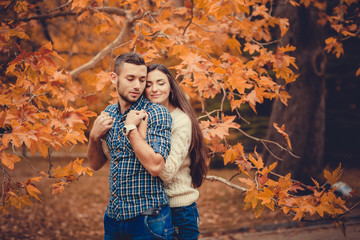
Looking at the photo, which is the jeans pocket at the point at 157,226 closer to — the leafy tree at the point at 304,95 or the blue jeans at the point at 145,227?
the blue jeans at the point at 145,227

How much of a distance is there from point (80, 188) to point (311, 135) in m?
6.55

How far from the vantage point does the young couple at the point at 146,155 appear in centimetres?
189

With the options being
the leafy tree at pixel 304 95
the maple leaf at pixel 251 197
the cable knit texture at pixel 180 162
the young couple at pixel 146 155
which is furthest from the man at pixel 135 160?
the leafy tree at pixel 304 95

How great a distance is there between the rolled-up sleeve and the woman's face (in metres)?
0.31

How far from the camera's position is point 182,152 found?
6.95 feet

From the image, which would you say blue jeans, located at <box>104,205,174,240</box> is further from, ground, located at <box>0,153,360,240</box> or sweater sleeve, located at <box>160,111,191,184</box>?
ground, located at <box>0,153,360,240</box>

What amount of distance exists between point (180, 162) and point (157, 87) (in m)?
0.56

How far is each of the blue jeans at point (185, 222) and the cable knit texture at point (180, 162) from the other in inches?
2.0

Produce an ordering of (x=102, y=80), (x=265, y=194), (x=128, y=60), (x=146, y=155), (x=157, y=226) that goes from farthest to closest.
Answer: (x=102, y=80) → (x=265, y=194) → (x=128, y=60) → (x=157, y=226) → (x=146, y=155)

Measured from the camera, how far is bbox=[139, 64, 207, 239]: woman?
2.19 meters

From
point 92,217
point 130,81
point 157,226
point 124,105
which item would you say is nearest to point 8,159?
point 124,105

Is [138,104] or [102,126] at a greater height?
[138,104]

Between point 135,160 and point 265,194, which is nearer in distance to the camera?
point 135,160

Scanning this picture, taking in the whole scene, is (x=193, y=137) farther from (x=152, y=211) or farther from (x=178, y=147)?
(x=152, y=211)
